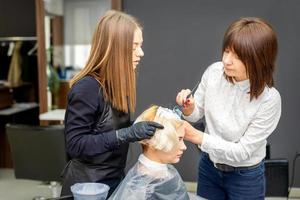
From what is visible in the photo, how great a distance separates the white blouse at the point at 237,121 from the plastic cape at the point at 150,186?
0.60ft

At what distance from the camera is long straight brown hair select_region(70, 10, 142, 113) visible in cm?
128

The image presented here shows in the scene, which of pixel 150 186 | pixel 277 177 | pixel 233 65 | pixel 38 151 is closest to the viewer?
pixel 150 186

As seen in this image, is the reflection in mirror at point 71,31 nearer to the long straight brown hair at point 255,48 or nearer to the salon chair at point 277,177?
the salon chair at point 277,177

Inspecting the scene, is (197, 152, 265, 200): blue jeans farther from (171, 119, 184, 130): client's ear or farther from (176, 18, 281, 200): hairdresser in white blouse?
(171, 119, 184, 130): client's ear

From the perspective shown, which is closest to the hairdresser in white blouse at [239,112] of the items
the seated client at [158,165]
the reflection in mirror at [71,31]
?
the seated client at [158,165]

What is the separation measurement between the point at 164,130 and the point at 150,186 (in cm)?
20

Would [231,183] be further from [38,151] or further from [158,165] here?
[38,151]

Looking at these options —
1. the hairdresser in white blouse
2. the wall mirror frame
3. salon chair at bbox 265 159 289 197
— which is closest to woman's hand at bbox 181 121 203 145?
the hairdresser in white blouse

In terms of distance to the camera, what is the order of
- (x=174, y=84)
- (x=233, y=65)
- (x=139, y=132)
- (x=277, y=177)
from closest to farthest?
(x=139, y=132) → (x=233, y=65) → (x=277, y=177) → (x=174, y=84)

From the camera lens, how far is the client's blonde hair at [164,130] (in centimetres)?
128

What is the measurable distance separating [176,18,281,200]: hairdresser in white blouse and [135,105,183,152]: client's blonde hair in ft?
0.33

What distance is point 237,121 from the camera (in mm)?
1479

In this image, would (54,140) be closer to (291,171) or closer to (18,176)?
(18,176)

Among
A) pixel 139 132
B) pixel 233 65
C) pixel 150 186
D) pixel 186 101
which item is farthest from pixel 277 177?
pixel 139 132
